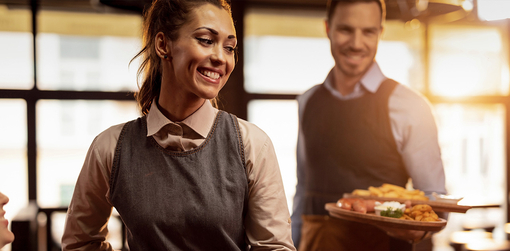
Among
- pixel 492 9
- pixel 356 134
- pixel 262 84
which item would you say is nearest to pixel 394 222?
pixel 356 134

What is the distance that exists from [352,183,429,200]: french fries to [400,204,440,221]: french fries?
0.13m

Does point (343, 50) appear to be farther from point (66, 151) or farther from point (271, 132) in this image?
point (66, 151)

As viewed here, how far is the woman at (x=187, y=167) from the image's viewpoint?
1110mm

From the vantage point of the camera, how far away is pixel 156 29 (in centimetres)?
118

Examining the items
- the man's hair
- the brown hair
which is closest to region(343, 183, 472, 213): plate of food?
the man's hair

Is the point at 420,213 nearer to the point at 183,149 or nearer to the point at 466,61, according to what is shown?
the point at 183,149

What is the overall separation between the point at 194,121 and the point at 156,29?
0.29 m

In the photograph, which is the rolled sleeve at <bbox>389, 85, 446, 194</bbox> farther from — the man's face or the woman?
the woman

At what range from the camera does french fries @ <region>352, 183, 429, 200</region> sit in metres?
1.97

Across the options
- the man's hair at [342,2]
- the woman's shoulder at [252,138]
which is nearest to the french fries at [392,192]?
the man's hair at [342,2]

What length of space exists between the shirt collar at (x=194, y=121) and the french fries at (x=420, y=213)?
3.50 ft

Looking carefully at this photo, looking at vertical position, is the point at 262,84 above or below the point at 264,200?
above

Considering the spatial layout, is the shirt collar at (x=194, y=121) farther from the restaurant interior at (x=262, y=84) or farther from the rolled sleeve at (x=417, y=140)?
the rolled sleeve at (x=417, y=140)

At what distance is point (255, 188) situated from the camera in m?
1.14
